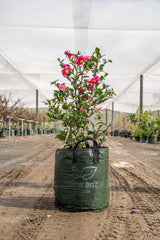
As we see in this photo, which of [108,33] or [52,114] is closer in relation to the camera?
[52,114]

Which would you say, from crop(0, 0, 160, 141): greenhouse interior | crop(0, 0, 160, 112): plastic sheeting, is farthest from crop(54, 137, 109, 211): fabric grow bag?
crop(0, 0, 160, 112): plastic sheeting

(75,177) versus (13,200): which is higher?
(75,177)

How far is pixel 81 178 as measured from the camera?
5.87 feet

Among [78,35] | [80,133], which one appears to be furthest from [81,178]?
[78,35]

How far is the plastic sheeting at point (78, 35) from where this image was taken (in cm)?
456

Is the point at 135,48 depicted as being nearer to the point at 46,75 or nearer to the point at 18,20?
the point at 18,20

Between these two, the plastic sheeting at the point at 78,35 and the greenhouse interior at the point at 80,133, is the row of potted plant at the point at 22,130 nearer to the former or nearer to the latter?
the plastic sheeting at the point at 78,35

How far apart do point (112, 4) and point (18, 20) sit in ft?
6.76

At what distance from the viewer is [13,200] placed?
7.09 feet

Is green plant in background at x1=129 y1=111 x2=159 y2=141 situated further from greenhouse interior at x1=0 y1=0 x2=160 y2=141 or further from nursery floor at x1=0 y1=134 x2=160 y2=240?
nursery floor at x1=0 y1=134 x2=160 y2=240

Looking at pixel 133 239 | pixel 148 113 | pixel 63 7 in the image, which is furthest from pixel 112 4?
pixel 148 113

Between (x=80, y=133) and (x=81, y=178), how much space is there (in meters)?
0.45

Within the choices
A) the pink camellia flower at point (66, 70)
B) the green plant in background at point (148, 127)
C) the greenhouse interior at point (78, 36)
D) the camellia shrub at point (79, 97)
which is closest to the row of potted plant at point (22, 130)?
the greenhouse interior at point (78, 36)

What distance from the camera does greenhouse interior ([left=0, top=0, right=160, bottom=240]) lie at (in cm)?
169
